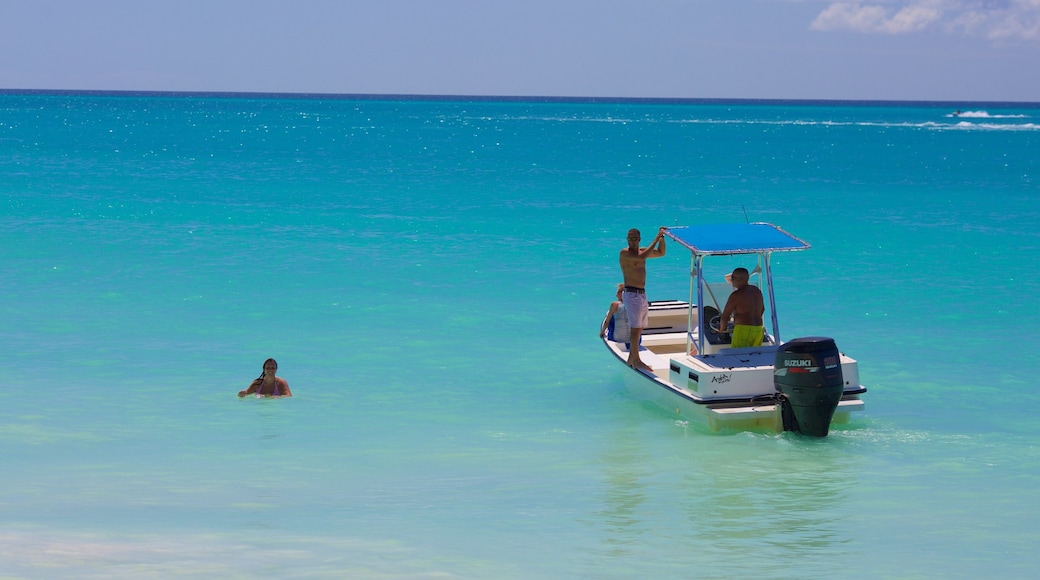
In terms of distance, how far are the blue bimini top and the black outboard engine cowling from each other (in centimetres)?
106

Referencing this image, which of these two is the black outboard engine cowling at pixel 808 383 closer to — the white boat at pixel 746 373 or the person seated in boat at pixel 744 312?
the white boat at pixel 746 373

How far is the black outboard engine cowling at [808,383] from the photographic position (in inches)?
420

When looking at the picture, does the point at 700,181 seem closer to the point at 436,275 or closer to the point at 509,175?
the point at 509,175

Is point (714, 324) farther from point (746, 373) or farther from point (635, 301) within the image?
point (746, 373)

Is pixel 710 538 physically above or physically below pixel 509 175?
below

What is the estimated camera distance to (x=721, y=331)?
12219 mm

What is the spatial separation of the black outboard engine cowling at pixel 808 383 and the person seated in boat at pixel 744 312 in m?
1.03

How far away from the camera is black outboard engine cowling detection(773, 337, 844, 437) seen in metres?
10.7

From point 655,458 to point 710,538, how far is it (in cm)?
213

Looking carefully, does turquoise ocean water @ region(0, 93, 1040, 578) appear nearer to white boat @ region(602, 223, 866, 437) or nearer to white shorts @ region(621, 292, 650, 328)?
white boat @ region(602, 223, 866, 437)

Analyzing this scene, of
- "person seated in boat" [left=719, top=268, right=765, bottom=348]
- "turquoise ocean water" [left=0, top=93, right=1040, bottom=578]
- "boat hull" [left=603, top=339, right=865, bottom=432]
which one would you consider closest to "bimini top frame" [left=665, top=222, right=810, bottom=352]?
"person seated in boat" [left=719, top=268, right=765, bottom=348]

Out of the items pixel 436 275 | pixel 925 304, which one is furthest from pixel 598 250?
pixel 925 304

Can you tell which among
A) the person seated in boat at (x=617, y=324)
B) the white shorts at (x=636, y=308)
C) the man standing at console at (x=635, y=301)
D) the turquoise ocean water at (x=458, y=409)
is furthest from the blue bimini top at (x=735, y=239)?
the turquoise ocean water at (x=458, y=409)

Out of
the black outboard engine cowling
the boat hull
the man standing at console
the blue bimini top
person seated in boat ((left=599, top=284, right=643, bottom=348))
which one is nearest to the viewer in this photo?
the black outboard engine cowling
